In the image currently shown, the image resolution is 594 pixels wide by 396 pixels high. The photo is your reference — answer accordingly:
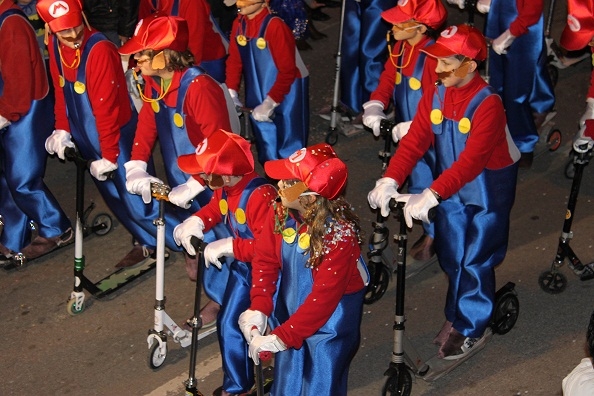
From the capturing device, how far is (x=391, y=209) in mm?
6121

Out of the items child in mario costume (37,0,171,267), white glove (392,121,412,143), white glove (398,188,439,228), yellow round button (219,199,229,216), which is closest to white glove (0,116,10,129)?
child in mario costume (37,0,171,267)

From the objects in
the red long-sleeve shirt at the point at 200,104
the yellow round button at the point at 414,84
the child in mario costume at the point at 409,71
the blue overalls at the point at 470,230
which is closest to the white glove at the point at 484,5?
the child in mario costume at the point at 409,71

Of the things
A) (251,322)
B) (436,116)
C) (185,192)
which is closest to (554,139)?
(436,116)

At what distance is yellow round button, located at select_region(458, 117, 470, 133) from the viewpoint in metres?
6.16

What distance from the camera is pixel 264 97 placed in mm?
8352

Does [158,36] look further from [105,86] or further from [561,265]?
[561,265]

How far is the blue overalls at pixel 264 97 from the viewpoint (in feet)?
26.8

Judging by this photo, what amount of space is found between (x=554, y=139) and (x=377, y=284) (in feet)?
8.76

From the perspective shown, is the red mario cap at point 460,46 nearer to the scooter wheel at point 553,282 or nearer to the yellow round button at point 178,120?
the yellow round button at point 178,120

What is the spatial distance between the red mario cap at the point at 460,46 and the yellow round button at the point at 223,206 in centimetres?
147

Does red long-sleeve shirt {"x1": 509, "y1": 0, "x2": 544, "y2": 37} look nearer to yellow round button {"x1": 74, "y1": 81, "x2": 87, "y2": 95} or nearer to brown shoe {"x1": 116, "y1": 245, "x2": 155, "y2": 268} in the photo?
brown shoe {"x1": 116, "y1": 245, "x2": 155, "y2": 268}

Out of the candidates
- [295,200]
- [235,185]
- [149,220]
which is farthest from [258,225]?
[149,220]

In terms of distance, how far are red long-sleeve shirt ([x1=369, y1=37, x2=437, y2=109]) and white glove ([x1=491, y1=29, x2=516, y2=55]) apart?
1414 millimetres

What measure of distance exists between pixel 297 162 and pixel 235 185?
81cm
